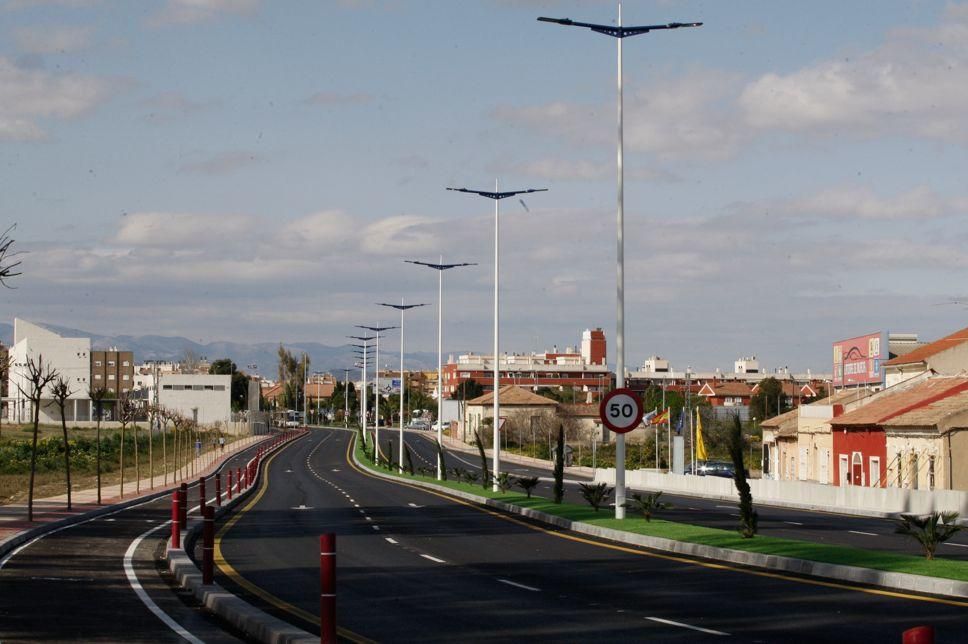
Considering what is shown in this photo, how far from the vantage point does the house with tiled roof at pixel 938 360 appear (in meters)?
73.7

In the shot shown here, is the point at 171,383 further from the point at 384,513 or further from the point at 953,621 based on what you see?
the point at 953,621

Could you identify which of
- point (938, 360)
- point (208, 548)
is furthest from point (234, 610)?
point (938, 360)

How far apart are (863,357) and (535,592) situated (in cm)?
7579

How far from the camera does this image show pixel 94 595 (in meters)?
17.2

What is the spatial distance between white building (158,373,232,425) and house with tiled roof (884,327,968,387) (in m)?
100

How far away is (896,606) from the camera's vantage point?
16.2m

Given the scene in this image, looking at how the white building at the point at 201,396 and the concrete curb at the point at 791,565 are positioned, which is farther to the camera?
the white building at the point at 201,396

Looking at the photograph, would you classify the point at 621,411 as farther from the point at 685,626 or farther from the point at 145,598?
the point at 685,626

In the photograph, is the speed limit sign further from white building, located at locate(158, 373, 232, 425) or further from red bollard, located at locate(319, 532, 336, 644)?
white building, located at locate(158, 373, 232, 425)

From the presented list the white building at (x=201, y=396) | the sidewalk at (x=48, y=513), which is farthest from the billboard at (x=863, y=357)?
the white building at (x=201, y=396)

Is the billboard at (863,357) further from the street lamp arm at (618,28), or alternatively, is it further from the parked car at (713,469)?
the street lamp arm at (618,28)

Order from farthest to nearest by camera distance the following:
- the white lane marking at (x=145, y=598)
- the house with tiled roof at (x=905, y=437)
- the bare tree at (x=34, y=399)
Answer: the house with tiled roof at (x=905, y=437), the bare tree at (x=34, y=399), the white lane marking at (x=145, y=598)

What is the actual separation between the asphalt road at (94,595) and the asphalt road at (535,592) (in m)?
1.10

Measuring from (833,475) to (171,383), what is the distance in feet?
401
